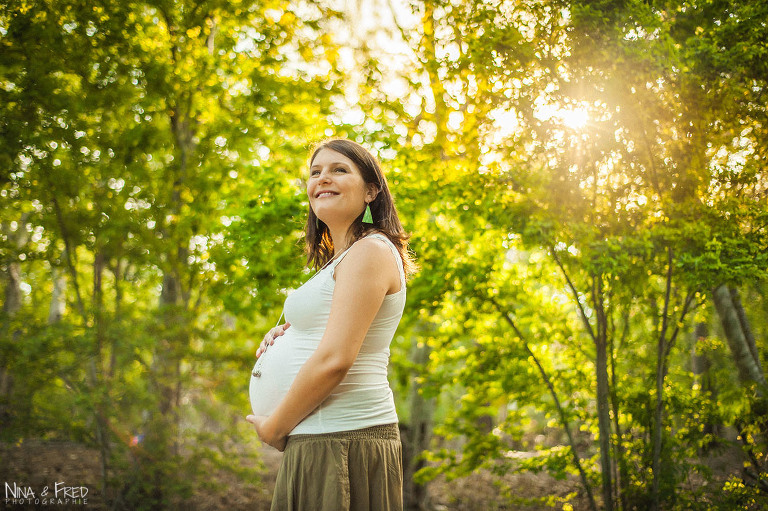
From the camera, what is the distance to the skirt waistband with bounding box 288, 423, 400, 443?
1.28 metres

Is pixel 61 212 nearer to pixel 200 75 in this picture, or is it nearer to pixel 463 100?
pixel 200 75

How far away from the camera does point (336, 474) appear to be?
4.09 ft

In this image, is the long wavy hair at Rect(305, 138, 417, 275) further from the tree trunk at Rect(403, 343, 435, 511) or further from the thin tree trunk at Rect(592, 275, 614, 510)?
the tree trunk at Rect(403, 343, 435, 511)

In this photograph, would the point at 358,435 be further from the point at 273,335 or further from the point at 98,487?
the point at 98,487

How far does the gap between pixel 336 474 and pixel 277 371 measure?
331mm

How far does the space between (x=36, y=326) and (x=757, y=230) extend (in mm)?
5462

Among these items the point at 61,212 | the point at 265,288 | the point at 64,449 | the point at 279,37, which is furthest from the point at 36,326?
the point at 279,37

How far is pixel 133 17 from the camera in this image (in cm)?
A: 470

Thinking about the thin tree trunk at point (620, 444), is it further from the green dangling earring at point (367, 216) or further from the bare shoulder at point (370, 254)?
the bare shoulder at point (370, 254)

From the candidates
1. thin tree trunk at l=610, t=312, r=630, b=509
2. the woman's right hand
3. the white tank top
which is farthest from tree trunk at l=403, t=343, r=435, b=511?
the white tank top

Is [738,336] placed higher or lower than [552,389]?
higher

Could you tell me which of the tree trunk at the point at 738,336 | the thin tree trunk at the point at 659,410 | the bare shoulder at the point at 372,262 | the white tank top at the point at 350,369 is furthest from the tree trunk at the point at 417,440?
the bare shoulder at the point at 372,262

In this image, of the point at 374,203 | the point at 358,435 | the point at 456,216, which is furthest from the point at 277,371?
the point at 456,216

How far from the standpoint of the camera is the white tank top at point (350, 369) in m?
1.29
